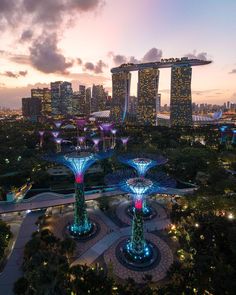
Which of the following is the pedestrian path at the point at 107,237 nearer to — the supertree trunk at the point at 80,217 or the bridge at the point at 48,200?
the supertree trunk at the point at 80,217

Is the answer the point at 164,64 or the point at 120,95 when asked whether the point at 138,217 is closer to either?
the point at 164,64

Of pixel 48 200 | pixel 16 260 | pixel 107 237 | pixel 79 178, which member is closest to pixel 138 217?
pixel 107 237

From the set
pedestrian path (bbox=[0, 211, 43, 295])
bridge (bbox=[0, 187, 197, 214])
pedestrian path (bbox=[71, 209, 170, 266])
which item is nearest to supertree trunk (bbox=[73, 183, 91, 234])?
pedestrian path (bbox=[71, 209, 170, 266])

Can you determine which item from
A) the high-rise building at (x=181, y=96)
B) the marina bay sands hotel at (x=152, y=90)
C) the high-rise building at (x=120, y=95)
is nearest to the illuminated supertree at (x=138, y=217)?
the marina bay sands hotel at (x=152, y=90)

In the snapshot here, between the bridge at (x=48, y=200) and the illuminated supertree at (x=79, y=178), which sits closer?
the illuminated supertree at (x=79, y=178)

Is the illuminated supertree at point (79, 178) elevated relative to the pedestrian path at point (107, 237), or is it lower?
elevated

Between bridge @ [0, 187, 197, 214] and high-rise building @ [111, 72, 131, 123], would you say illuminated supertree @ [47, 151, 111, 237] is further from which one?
high-rise building @ [111, 72, 131, 123]
